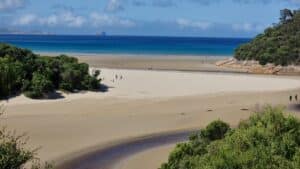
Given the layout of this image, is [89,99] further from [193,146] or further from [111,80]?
[193,146]

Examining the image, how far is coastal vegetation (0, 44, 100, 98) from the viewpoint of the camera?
2029 inches

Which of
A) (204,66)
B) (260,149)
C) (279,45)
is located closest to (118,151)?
(260,149)

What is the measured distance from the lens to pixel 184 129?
142 feet

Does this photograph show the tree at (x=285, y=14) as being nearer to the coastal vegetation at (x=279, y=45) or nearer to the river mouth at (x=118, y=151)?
the coastal vegetation at (x=279, y=45)

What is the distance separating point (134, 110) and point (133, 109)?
0.45m

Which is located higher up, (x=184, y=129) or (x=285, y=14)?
(x=285, y=14)

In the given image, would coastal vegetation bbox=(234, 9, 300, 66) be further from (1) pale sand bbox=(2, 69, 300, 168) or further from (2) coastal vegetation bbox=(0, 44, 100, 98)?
(2) coastal vegetation bbox=(0, 44, 100, 98)

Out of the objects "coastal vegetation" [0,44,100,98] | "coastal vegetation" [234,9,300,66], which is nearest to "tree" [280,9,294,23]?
"coastal vegetation" [234,9,300,66]

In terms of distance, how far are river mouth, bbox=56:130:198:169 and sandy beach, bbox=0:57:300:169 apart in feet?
2.35

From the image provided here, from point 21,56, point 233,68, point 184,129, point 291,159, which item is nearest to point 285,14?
point 233,68

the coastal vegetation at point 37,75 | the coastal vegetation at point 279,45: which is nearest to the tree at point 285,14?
the coastal vegetation at point 279,45

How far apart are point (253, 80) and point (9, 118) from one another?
38.9m

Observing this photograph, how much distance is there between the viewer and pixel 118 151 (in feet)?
117

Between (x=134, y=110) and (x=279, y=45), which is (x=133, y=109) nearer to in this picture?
(x=134, y=110)
